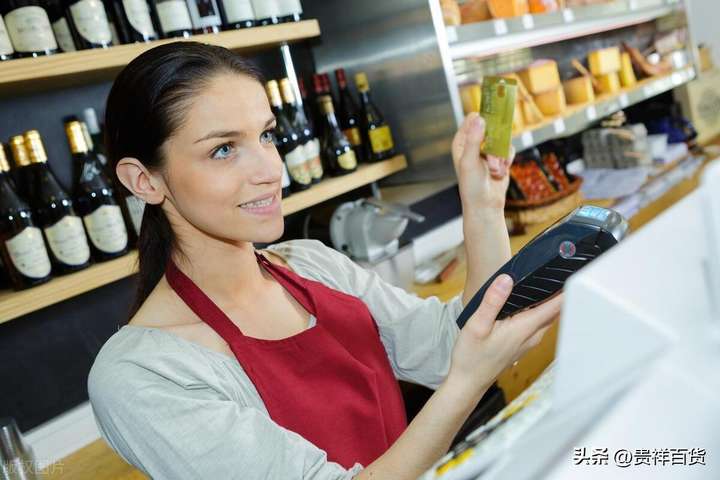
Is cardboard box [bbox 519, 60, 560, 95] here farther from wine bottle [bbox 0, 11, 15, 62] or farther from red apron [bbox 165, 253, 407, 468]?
wine bottle [bbox 0, 11, 15, 62]

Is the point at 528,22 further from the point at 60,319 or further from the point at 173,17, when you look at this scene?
the point at 60,319

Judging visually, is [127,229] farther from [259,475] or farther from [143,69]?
[259,475]

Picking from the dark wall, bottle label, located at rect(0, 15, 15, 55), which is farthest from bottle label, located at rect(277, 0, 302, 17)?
bottle label, located at rect(0, 15, 15, 55)

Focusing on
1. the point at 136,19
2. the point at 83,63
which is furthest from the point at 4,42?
the point at 136,19

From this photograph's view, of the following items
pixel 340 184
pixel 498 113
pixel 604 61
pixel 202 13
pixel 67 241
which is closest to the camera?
pixel 498 113

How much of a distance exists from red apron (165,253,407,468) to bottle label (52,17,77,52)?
73cm

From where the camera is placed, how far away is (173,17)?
1.68 meters

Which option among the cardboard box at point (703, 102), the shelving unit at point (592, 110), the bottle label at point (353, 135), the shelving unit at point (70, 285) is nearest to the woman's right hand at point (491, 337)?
the shelving unit at point (70, 285)

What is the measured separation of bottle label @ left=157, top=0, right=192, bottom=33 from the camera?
168cm

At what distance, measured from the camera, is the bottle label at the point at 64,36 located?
1.61 m

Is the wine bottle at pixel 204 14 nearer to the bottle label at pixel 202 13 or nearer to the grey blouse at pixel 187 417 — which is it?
the bottle label at pixel 202 13

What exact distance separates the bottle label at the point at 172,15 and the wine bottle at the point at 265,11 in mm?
270

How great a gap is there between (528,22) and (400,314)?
53.8 inches

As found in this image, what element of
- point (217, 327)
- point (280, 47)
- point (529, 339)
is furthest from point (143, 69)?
point (280, 47)
